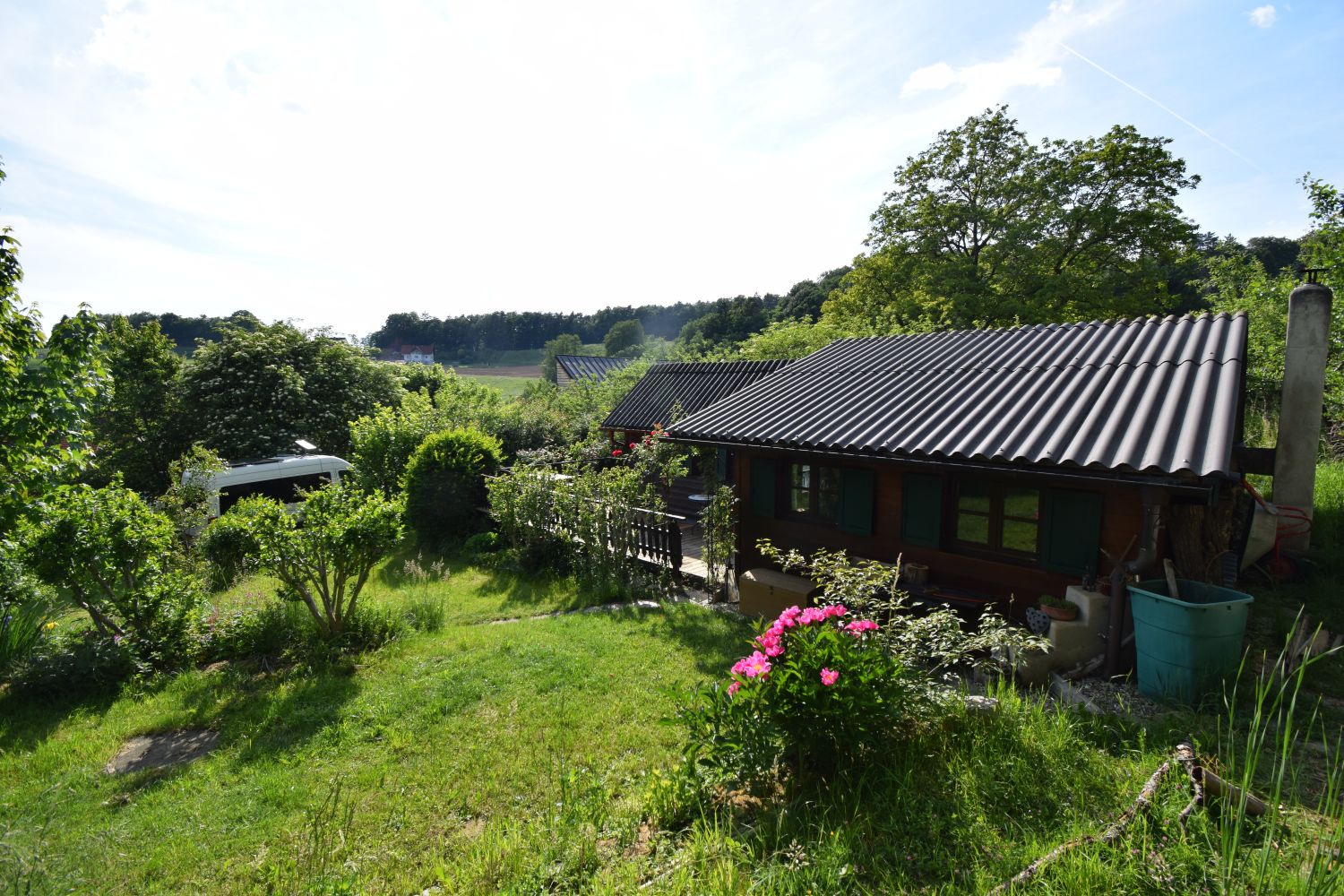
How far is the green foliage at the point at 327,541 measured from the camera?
660 centimetres

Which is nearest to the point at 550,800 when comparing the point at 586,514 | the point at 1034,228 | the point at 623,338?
the point at 586,514

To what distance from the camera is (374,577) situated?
10680mm

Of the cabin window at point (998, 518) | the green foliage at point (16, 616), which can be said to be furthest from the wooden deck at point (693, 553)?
the green foliage at point (16, 616)

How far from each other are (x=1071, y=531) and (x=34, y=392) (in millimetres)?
10214

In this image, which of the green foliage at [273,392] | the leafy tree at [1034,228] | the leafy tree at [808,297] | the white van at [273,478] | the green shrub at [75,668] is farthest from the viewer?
the leafy tree at [808,297]

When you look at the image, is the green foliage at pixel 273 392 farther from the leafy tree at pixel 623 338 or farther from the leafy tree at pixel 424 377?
the leafy tree at pixel 623 338

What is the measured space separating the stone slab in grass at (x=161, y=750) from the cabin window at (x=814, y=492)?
23.1 ft

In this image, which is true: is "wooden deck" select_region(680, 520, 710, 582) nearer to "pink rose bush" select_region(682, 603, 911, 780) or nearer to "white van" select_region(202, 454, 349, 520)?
"pink rose bush" select_region(682, 603, 911, 780)

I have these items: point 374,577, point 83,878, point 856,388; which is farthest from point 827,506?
point 374,577

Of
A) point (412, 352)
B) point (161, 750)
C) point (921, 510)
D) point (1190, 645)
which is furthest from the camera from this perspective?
point (412, 352)

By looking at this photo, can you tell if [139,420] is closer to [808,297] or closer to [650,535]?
[650,535]

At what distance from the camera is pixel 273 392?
62.8 ft

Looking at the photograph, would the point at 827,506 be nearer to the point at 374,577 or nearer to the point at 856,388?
the point at 856,388

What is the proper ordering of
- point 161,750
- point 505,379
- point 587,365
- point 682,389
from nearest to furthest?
1. point 161,750
2. point 682,389
3. point 587,365
4. point 505,379
